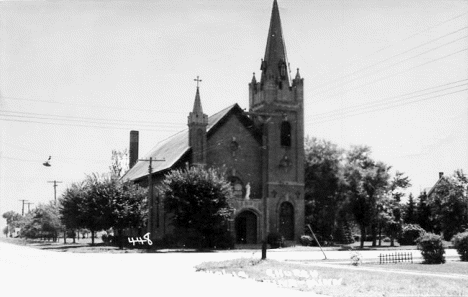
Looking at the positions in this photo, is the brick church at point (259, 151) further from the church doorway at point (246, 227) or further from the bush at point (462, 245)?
the bush at point (462, 245)

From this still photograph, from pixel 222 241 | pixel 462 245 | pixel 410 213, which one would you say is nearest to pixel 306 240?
pixel 222 241

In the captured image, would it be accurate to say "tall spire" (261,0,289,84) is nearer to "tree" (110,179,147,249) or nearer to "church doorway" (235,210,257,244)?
"church doorway" (235,210,257,244)

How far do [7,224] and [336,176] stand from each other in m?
117

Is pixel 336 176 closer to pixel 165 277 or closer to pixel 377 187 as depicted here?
pixel 377 187

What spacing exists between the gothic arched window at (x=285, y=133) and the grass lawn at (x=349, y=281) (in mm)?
37097

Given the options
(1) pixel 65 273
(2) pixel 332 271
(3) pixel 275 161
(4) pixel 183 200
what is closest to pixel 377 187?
(3) pixel 275 161

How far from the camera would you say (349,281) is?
770 inches

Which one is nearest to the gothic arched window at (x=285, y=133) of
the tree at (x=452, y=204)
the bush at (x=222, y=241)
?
the bush at (x=222, y=241)

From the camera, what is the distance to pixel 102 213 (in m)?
55.6

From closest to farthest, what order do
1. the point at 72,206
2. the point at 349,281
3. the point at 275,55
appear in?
the point at 349,281 < the point at 72,206 < the point at 275,55

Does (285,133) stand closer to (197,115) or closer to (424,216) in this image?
(197,115)

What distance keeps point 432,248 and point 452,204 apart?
124 feet

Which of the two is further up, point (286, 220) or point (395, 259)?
point (286, 220)

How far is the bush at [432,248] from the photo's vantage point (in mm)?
29766
